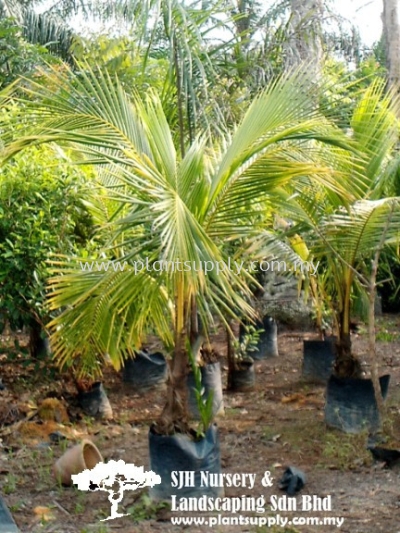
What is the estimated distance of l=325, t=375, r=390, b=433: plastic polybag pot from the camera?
487 centimetres

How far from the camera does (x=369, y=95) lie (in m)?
4.87

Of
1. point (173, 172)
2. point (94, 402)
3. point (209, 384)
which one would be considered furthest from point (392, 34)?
point (173, 172)

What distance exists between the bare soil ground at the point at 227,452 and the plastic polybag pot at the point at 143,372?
0.37 feet

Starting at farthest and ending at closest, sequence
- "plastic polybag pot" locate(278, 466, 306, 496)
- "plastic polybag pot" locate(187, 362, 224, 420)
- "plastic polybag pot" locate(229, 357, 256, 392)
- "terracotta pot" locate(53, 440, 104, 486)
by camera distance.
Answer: "plastic polybag pot" locate(229, 357, 256, 392) → "plastic polybag pot" locate(187, 362, 224, 420) → "terracotta pot" locate(53, 440, 104, 486) → "plastic polybag pot" locate(278, 466, 306, 496)

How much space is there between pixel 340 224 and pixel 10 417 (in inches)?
108

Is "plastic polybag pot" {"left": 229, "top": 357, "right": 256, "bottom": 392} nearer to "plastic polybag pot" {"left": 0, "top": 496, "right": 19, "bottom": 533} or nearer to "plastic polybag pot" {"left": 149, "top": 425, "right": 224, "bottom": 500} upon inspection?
"plastic polybag pot" {"left": 149, "top": 425, "right": 224, "bottom": 500}

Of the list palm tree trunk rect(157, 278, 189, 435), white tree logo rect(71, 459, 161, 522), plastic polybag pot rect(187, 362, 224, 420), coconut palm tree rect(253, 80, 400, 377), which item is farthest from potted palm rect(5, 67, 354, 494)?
plastic polybag pot rect(187, 362, 224, 420)

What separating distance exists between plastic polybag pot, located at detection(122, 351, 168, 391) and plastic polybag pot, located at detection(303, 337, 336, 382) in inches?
51.0

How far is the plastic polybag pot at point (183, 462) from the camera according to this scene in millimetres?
3717

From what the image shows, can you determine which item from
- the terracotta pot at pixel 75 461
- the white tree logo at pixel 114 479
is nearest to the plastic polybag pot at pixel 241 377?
the terracotta pot at pixel 75 461

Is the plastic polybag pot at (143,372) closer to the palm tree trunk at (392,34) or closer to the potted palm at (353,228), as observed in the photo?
the potted palm at (353,228)

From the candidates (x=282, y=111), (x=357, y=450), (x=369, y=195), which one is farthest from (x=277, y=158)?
(x=357, y=450)

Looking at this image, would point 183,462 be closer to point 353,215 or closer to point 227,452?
point 227,452

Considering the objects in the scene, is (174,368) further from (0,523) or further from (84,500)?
(0,523)
